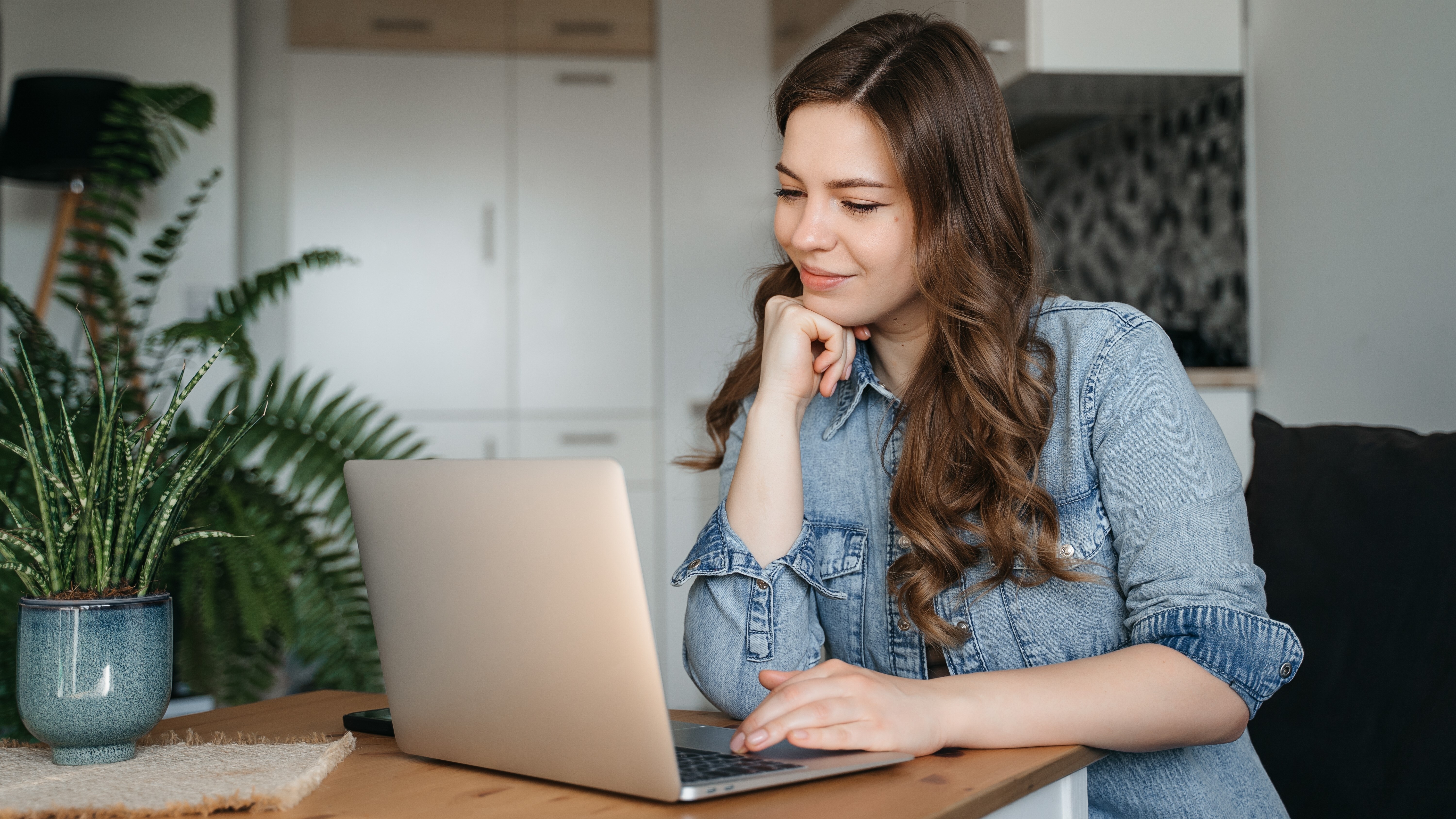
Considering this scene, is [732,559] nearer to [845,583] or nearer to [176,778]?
[845,583]

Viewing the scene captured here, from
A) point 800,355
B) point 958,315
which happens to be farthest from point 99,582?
point 958,315

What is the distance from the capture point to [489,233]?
368 centimetres

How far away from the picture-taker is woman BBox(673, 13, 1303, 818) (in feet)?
2.84

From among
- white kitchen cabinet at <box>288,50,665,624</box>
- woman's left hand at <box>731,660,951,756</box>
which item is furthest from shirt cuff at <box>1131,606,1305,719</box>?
white kitchen cabinet at <box>288,50,665,624</box>

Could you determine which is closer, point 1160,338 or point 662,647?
point 1160,338

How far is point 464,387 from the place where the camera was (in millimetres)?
3646

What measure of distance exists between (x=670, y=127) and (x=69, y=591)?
10.2 feet

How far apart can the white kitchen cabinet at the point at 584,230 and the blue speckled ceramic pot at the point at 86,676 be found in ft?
9.51

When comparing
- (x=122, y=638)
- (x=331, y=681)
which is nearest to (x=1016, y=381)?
(x=122, y=638)

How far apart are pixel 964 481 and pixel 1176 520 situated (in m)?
0.19

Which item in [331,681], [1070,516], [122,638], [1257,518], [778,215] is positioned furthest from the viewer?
[331,681]

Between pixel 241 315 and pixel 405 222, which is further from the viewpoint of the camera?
pixel 405 222

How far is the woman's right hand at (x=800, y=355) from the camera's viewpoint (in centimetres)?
108

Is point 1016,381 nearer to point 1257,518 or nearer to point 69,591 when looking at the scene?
point 1257,518
